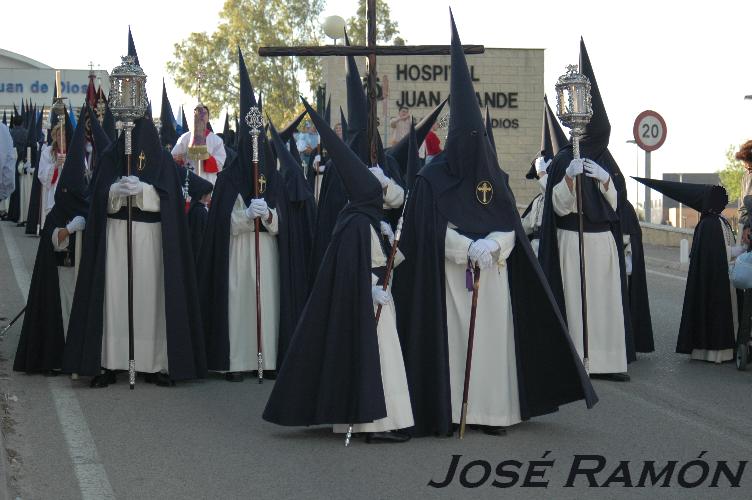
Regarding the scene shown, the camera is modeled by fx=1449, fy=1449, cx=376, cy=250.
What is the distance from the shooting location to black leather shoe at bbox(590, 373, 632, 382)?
39.4 feet

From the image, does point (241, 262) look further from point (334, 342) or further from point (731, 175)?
point (731, 175)

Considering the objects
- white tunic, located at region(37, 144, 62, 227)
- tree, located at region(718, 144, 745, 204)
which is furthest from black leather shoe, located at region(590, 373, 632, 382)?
tree, located at region(718, 144, 745, 204)

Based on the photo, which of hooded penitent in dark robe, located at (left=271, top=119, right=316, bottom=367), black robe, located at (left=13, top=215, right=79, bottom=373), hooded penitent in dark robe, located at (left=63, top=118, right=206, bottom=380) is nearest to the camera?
hooded penitent in dark robe, located at (left=63, top=118, right=206, bottom=380)

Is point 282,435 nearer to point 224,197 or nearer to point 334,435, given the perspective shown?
point 334,435

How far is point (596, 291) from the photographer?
1242 cm

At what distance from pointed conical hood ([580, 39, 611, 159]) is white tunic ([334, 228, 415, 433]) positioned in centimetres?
379

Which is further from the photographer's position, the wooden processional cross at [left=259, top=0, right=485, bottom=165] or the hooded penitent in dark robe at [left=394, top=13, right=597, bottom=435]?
the wooden processional cross at [left=259, top=0, right=485, bottom=165]

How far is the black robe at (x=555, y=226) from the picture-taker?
12.2m

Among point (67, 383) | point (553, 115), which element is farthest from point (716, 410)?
point (67, 383)

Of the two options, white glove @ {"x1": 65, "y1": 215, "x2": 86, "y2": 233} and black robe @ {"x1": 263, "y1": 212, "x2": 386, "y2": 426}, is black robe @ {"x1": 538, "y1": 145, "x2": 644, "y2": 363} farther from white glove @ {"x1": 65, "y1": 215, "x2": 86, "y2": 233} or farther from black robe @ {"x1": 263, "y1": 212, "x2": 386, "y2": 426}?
white glove @ {"x1": 65, "y1": 215, "x2": 86, "y2": 233}

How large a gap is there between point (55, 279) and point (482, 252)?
4.53 meters

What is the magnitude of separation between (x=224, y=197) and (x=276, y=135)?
2.90 feet

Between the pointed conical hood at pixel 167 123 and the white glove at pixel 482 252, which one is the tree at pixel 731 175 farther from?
the white glove at pixel 482 252

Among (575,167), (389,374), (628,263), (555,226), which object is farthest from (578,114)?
(389,374)
